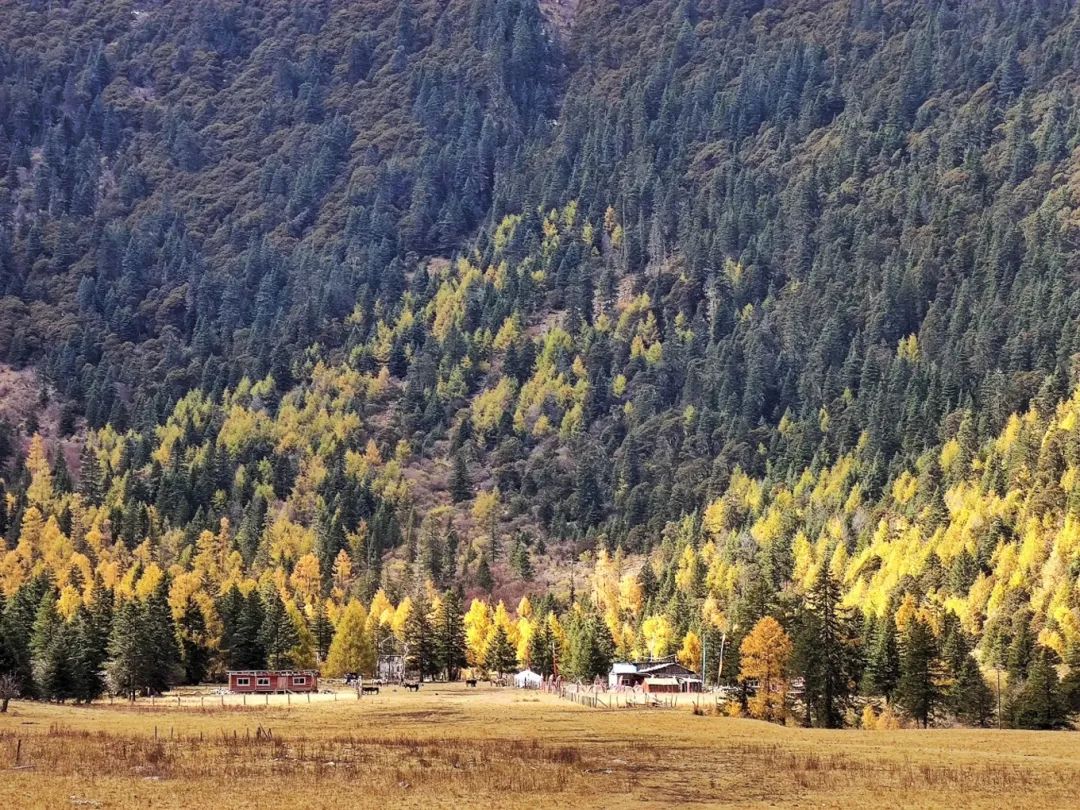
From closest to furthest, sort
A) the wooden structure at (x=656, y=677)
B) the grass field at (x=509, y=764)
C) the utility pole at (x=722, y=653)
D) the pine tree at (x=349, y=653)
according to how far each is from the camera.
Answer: the grass field at (x=509, y=764) → the utility pole at (x=722, y=653) → the wooden structure at (x=656, y=677) → the pine tree at (x=349, y=653)

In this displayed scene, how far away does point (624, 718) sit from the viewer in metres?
111

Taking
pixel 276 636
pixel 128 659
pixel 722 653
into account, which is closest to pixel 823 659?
pixel 722 653

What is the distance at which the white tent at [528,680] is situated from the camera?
181750 millimetres

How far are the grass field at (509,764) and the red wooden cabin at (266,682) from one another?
52.6 metres

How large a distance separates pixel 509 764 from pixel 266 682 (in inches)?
3715

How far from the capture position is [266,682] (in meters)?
163

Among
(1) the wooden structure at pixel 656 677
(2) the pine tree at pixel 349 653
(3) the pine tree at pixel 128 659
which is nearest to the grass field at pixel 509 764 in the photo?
(3) the pine tree at pixel 128 659

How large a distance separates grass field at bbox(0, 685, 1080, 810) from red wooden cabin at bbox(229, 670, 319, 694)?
172 ft

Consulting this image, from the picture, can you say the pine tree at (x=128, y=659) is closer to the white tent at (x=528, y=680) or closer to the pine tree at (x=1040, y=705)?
the white tent at (x=528, y=680)

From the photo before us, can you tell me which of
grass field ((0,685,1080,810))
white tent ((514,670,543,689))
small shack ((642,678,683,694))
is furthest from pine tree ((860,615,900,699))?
white tent ((514,670,543,689))

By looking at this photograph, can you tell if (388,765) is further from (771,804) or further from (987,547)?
(987,547)

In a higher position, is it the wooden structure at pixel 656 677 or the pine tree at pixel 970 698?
the wooden structure at pixel 656 677

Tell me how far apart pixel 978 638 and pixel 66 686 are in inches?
3750

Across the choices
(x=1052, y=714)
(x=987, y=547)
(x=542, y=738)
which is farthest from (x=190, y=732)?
(x=987, y=547)
